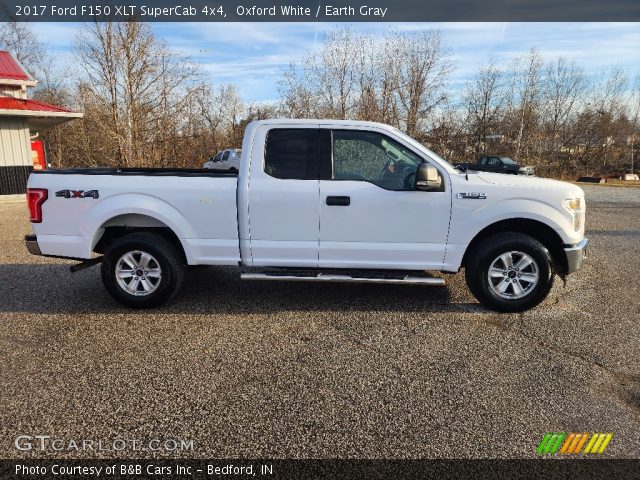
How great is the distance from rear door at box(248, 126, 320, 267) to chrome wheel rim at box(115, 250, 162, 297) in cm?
111

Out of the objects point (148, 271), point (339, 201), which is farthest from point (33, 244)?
point (339, 201)

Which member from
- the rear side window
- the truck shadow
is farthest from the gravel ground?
the rear side window

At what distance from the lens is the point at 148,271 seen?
446 centimetres

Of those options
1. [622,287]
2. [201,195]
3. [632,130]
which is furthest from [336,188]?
[632,130]

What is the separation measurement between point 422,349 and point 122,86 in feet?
73.9

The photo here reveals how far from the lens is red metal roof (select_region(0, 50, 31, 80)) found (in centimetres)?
1425

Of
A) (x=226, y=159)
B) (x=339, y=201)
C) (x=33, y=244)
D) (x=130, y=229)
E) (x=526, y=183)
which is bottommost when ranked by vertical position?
(x=33, y=244)

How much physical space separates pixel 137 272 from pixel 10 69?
49.5ft

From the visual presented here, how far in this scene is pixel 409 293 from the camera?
200 inches

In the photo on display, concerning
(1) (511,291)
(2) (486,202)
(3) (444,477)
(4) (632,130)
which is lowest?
(3) (444,477)

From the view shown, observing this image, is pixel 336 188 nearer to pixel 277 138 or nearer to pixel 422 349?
pixel 277 138

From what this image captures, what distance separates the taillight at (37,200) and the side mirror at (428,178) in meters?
3.94

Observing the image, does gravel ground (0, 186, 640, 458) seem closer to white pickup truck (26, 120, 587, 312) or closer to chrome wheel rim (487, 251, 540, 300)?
chrome wheel rim (487, 251, 540, 300)

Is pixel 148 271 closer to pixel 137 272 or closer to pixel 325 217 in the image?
pixel 137 272
